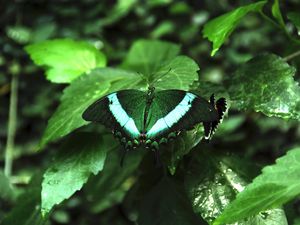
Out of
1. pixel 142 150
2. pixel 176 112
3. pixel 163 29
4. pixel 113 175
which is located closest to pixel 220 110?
→ pixel 176 112

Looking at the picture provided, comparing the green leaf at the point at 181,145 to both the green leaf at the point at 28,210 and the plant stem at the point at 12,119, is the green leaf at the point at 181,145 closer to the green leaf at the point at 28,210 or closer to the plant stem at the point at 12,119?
the green leaf at the point at 28,210

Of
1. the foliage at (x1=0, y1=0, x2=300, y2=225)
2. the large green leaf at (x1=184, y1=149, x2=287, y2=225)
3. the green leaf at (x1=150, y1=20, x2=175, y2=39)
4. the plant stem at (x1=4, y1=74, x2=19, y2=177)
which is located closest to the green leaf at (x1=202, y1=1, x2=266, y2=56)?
A: the foliage at (x1=0, y1=0, x2=300, y2=225)

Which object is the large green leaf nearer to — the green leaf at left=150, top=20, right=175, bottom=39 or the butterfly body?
the butterfly body

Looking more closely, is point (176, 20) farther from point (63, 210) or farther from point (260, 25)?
point (63, 210)

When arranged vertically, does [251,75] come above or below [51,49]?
below

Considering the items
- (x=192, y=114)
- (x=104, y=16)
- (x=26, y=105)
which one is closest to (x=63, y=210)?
(x=26, y=105)

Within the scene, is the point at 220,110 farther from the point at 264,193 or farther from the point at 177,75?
the point at 264,193
